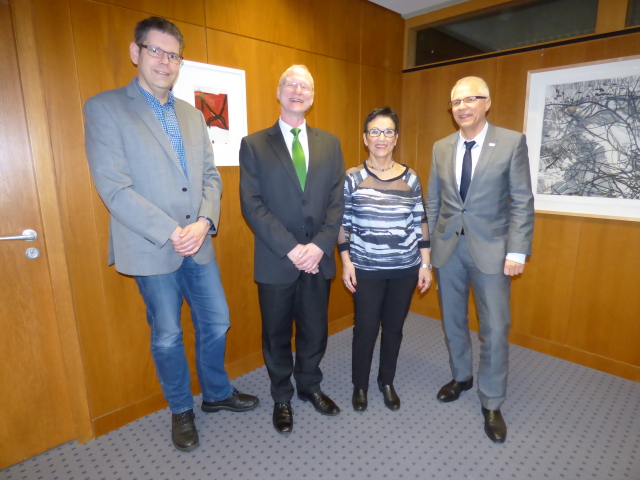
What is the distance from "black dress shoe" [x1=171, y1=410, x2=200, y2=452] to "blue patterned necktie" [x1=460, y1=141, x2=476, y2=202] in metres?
1.93

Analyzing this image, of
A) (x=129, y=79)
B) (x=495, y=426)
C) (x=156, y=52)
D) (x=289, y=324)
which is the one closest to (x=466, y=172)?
(x=289, y=324)

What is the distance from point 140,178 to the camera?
5.90ft

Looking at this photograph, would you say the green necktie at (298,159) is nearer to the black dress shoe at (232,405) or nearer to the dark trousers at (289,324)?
the dark trousers at (289,324)

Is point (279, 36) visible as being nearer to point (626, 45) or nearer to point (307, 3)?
point (307, 3)

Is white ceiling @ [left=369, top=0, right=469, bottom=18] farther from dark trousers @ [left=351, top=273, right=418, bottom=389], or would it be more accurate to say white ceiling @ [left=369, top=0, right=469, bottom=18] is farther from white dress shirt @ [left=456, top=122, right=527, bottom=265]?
dark trousers @ [left=351, top=273, right=418, bottom=389]

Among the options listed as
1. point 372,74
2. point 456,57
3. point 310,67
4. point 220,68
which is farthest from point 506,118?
point 220,68

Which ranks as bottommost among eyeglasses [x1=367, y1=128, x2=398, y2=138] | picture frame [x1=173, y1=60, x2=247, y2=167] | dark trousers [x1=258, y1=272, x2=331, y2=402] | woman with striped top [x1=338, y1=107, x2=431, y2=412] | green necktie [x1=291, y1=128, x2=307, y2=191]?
dark trousers [x1=258, y1=272, x2=331, y2=402]

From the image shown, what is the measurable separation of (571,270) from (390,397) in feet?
5.51

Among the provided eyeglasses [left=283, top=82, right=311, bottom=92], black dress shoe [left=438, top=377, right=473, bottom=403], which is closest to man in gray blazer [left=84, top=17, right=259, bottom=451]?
eyeglasses [left=283, top=82, right=311, bottom=92]

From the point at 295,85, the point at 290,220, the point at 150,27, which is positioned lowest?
the point at 290,220

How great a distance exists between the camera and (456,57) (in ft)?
10.8

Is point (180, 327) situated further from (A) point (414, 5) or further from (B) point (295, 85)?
(A) point (414, 5)

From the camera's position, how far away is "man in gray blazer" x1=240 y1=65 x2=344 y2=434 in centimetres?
198

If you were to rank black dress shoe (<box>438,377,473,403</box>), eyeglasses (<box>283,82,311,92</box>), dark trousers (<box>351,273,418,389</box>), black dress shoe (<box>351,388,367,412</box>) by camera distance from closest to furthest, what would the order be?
eyeglasses (<box>283,82,311,92</box>) → dark trousers (<box>351,273,418,389</box>) → black dress shoe (<box>351,388,367,412</box>) → black dress shoe (<box>438,377,473,403</box>)
